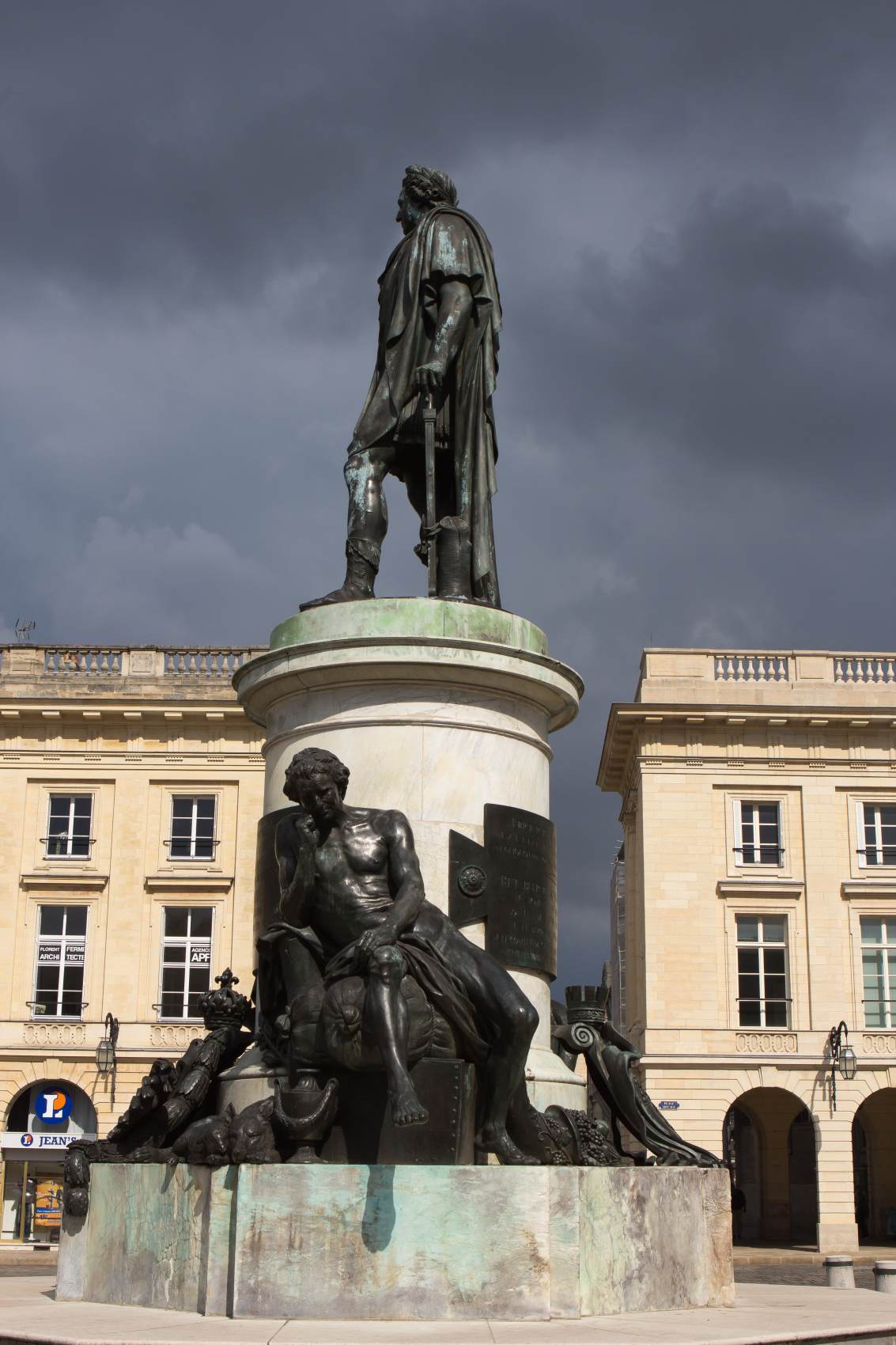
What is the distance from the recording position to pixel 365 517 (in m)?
10.6

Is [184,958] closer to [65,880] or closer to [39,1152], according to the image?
[65,880]

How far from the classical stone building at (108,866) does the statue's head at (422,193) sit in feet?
104

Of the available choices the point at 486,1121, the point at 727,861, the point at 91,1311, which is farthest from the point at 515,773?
the point at 727,861

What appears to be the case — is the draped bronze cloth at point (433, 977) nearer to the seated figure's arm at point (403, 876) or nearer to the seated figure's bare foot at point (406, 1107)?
the seated figure's arm at point (403, 876)

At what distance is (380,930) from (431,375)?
399 centimetres

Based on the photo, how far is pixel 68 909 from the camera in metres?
43.7

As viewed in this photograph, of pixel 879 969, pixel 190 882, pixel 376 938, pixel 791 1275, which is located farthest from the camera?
pixel 190 882

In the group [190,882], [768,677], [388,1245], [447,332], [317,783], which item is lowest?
[388,1245]

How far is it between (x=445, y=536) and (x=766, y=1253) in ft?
97.2

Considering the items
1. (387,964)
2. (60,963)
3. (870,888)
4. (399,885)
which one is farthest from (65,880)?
(387,964)

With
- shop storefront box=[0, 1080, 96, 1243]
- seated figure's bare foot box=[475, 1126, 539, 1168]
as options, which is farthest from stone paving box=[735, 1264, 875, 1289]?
shop storefront box=[0, 1080, 96, 1243]

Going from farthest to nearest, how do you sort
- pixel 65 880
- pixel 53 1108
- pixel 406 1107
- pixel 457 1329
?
pixel 65 880 → pixel 53 1108 → pixel 406 1107 → pixel 457 1329

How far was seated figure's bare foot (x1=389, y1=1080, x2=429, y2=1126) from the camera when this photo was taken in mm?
7160

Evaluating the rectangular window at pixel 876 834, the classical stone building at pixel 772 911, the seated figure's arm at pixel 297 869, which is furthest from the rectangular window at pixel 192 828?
→ the seated figure's arm at pixel 297 869
